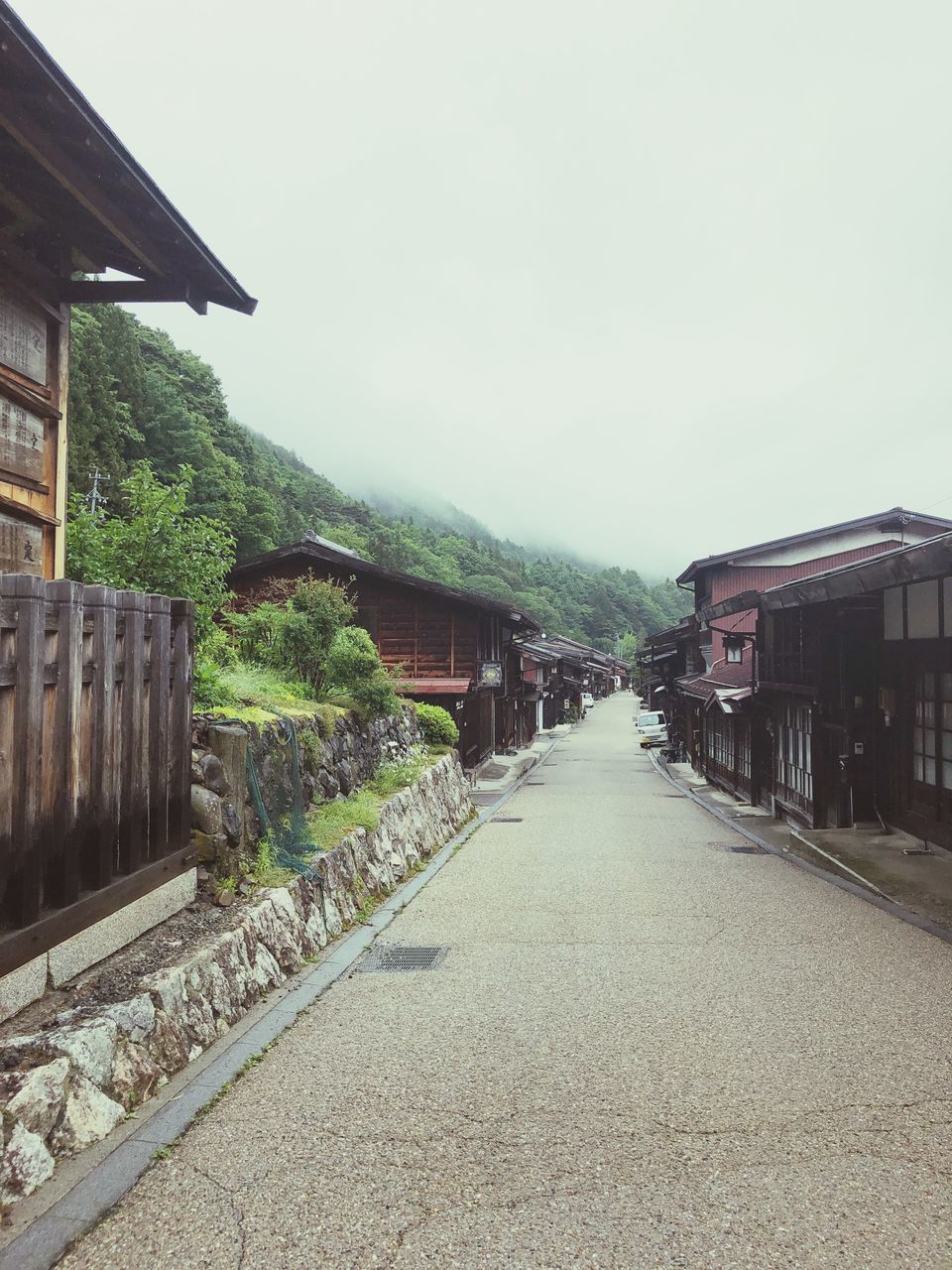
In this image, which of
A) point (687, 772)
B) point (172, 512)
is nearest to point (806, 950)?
point (172, 512)

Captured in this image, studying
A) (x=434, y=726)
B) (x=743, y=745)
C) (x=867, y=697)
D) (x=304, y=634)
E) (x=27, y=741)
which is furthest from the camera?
(x=743, y=745)

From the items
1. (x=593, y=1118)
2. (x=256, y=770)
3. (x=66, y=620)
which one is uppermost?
(x=66, y=620)

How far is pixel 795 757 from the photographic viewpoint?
1709 cm

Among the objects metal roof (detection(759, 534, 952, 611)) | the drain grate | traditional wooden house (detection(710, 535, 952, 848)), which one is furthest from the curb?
the drain grate

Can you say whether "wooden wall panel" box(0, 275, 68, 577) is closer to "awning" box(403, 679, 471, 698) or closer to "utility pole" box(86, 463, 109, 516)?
"utility pole" box(86, 463, 109, 516)

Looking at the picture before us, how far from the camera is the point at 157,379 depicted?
2026 inches

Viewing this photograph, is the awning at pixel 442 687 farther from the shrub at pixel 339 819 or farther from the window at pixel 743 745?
the shrub at pixel 339 819

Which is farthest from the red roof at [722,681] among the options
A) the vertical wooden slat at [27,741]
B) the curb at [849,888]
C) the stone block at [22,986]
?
the vertical wooden slat at [27,741]

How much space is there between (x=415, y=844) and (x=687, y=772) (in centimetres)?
1983

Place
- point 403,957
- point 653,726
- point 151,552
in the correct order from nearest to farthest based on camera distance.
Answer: point 403,957, point 151,552, point 653,726

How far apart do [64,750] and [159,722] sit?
1236 millimetres

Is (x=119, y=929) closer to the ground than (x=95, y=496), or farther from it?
closer to the ground

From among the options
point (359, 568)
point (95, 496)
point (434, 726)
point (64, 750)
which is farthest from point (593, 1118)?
point (95, 496)

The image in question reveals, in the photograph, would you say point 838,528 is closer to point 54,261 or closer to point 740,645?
point 740,645
